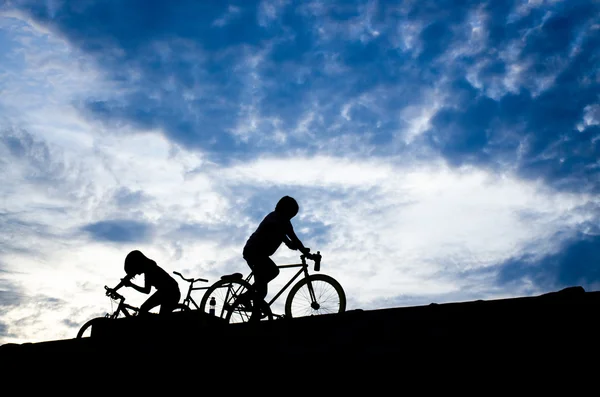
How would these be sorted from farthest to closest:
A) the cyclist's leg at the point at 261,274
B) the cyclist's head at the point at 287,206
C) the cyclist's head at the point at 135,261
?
the cyclist's head at the point at 135,261 → the cyclist's leg at the point at 261,274 → the cyclist's head at the point at 287,206

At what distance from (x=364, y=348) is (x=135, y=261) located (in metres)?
6.79

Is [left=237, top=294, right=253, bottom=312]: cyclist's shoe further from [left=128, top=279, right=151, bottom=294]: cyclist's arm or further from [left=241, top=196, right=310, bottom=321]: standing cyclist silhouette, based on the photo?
[left=128, top=279, right=151, bottom=294]: cyclist's arm

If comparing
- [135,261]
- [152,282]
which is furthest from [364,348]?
[135,261]

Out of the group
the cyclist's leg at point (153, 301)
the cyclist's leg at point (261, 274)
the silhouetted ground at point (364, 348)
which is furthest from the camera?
the cyclist's leg at point (153, 301)

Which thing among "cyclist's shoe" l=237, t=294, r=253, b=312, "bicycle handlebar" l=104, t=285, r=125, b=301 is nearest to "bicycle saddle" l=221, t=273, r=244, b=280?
"cyclist's shoe" l=237, t=294, r=253, b=312

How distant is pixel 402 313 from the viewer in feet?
14.3

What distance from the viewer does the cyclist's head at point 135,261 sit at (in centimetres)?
979

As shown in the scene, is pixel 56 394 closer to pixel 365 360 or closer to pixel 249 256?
pixel 365 360

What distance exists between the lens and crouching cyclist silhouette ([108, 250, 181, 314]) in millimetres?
9797

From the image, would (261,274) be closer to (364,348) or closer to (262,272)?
(262,272)

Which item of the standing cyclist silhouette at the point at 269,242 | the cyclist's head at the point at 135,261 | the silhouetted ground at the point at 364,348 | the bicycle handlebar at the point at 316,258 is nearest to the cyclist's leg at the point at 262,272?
the standing cyclist silhouette at the point at 269,242

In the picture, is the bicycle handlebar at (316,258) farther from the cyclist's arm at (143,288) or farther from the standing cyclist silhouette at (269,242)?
the cyclist's arm at (143,288)

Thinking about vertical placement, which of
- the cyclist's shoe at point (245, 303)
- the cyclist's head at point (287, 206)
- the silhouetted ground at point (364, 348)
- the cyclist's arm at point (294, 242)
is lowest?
the silhouetted ground at point (364, 348)

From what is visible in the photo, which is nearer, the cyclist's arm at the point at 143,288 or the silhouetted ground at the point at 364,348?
the silhouetted ground at the point at 364,348
